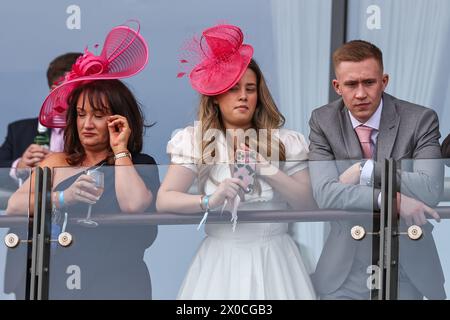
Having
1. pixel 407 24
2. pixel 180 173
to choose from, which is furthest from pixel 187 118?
pixel 180 173

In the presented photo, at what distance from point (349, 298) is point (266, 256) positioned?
1.30ft

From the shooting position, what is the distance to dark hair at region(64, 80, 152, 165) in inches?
336

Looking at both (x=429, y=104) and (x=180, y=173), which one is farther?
(x=429, y=104)

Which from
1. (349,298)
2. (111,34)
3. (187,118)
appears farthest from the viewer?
(187,118)

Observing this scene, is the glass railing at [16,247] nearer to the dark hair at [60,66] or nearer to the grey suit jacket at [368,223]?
the grey suit jacket at [368,223]

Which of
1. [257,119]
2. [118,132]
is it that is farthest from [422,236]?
[118,132]

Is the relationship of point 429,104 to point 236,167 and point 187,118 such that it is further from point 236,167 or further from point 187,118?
point 236,167

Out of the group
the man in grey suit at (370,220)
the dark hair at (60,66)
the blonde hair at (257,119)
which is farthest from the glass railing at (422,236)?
the dark hair at (60,66)

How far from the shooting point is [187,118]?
10164mm

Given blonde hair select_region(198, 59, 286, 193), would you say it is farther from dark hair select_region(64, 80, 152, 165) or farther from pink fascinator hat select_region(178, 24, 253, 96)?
dark hair select_region(64, 80, 152, 165)

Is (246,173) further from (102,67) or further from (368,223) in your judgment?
(102,67)

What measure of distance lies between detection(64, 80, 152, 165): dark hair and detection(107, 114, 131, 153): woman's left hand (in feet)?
0.10

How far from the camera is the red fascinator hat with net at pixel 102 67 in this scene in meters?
8.91

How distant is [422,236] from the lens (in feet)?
25.6
